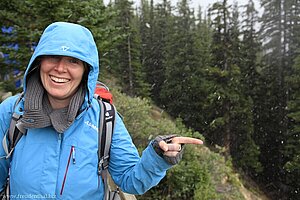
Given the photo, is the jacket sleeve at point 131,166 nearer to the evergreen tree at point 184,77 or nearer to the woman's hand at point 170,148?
the woman's hand at point 170,148

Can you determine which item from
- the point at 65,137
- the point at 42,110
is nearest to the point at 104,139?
the point at 65,137

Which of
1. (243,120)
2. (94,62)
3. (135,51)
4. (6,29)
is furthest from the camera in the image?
(135,51)

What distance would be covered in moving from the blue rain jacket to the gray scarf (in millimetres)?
57

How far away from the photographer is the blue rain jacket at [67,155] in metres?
2.12

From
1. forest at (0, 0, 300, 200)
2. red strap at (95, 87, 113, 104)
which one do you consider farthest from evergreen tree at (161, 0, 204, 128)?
red strap at (95, 87, 113, 104)

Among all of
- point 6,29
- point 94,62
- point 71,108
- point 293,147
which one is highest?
point 6,29

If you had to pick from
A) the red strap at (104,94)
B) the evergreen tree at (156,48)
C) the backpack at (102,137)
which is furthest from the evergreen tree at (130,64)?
the backpack at (102,137)

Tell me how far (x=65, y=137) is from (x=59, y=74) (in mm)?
429

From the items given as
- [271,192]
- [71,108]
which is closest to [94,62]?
[71,108]

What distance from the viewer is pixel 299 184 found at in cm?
2342

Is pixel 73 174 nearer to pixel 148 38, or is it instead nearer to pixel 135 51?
pixel 135 51

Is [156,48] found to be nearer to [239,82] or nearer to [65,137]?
[239,82]

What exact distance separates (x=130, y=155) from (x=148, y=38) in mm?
38186

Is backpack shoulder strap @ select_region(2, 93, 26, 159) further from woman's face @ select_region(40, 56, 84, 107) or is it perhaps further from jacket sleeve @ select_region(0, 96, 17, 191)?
woman's face @ select_region(40, 56, 84, 107)
